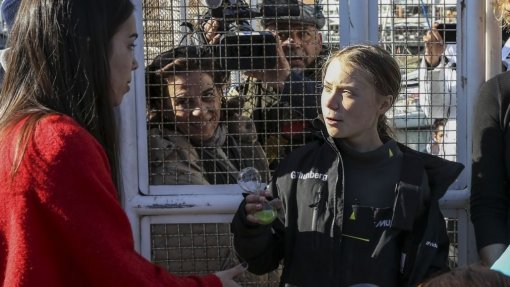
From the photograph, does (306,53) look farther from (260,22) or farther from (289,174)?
(289,174)

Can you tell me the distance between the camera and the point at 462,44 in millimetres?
2838

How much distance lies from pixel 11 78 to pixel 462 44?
1.67 meters

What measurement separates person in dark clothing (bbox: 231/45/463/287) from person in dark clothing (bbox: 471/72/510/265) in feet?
0.55

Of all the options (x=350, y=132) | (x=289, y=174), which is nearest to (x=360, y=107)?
(x=350, y=132)


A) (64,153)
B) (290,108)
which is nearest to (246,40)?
(290,108)

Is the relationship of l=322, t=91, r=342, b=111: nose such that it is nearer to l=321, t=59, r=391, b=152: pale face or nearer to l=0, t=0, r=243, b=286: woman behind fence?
l=321, t=59, r=391, b=152: pale face

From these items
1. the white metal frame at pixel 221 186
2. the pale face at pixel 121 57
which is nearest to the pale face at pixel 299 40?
the white metal frame at pixel 221 186

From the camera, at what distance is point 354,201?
245cm

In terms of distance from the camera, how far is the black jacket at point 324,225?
241cm

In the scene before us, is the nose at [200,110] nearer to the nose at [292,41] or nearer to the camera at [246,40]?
the camera at [246,40]

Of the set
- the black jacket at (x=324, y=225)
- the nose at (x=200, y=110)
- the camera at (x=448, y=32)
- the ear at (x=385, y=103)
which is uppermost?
the camera at (x=448, y=32)

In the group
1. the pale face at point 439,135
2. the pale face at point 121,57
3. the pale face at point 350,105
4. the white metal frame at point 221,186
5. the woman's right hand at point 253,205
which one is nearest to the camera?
the pale face at point 121,57

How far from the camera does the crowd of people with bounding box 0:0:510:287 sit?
1.67 meters

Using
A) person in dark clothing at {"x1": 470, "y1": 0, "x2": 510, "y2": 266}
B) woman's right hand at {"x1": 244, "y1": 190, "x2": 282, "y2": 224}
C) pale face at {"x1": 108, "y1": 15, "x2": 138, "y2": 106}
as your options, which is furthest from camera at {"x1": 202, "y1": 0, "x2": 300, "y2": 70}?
pale face at {"x1": 108, "y1": 15, "x2": 138, "y2": 106}
